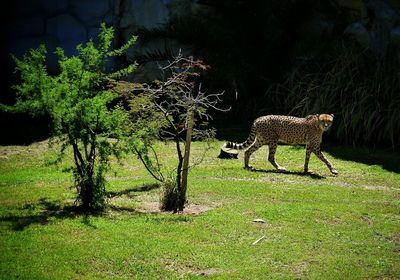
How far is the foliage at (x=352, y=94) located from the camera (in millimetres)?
16281

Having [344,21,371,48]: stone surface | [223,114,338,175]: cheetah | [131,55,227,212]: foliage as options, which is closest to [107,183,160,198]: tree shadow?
[131,55,227,212]: foliage

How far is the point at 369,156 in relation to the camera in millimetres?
15367

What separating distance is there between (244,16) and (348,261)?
11.9 meters

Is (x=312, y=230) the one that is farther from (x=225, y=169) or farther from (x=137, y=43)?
(x=137, y=43)

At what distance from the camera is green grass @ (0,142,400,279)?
8.16 meters

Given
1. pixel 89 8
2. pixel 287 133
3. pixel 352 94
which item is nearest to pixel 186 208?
pixel 287 133

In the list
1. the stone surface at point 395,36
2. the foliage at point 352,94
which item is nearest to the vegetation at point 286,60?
the foliage at point 352,94

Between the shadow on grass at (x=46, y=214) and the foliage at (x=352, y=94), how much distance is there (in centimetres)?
732

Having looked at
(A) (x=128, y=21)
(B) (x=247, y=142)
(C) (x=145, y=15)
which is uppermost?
(C) (x=145, y=15)

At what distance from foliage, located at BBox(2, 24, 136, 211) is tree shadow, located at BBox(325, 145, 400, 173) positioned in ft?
20.1

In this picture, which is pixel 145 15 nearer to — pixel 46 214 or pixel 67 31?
pixel 67 31

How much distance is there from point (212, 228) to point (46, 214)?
2.42 meters

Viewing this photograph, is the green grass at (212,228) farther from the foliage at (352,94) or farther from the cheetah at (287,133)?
the foliage at (352,94)

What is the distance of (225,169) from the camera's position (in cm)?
1388
